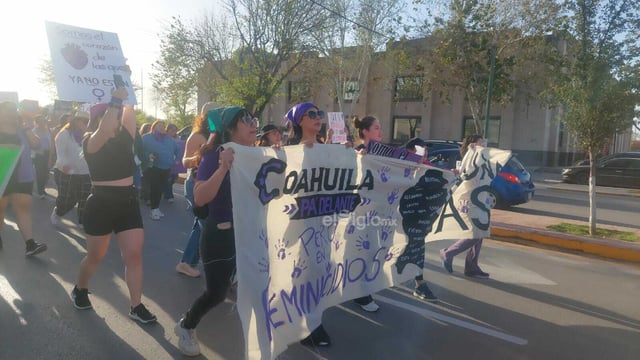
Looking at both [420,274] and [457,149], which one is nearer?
[420,274]

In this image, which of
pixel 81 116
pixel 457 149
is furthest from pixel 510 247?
pixel 81 116

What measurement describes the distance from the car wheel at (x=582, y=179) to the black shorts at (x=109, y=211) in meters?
19.9

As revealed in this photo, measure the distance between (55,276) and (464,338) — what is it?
423 centimetres

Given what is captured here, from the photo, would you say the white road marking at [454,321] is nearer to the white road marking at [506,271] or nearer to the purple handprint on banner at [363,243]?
the purple handprint on banner at [363,243]

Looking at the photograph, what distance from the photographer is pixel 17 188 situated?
5.32 metres

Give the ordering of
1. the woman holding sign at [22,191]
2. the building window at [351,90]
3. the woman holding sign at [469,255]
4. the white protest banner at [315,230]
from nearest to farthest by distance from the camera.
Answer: the white protest banner at [315,230]
the woman holding sign at [22,191]
the woman holding sign at [469,255]
the building window at [351,90]

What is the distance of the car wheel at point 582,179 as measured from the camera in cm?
1905

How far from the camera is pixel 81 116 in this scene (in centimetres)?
698

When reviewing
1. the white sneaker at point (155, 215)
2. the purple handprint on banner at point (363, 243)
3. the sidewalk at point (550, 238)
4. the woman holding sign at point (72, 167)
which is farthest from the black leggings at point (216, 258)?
the sidewalk at point (550, 238)

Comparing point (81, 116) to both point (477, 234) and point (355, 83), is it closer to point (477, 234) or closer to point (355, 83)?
point (477, 234)

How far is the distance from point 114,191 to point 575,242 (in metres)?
6.80

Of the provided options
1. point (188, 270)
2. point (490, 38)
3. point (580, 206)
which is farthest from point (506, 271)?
point (490, 38)

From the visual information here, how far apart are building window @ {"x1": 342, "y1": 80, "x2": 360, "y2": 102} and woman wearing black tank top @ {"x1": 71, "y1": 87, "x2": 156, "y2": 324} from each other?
2573 cm

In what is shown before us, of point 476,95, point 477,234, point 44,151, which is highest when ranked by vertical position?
point 476,95
